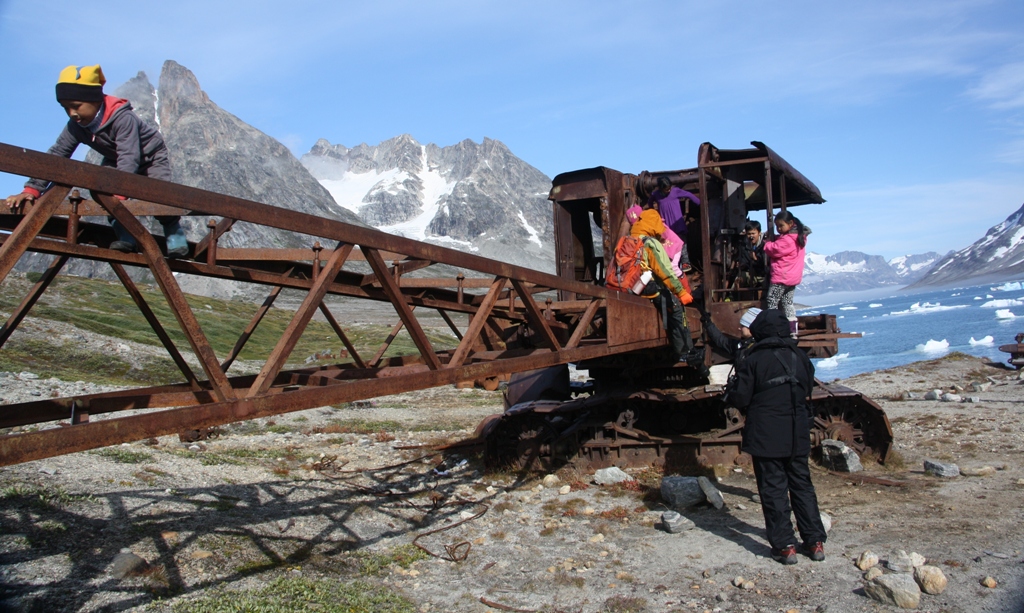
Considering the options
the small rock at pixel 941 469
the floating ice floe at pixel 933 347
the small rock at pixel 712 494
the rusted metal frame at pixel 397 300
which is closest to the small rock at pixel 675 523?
the small rock at pixel 712 494

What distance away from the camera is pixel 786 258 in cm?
868

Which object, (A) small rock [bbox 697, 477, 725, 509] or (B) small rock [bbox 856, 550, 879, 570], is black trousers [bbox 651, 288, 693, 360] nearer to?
(A) small rock [bbox 697, 477, 725, 509]

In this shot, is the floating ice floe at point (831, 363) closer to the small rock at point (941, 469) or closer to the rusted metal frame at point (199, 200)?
the small rock at point (941, 469)

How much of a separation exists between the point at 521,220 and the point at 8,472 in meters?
185

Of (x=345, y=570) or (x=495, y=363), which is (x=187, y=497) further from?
(x=495, y=363)

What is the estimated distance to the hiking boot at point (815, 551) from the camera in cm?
591

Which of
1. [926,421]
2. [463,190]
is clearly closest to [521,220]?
[463,190]

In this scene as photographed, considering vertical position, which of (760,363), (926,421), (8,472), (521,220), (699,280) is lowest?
(926,421)

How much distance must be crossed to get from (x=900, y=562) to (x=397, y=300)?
4209 mm

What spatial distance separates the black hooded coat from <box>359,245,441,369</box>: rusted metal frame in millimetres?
2879

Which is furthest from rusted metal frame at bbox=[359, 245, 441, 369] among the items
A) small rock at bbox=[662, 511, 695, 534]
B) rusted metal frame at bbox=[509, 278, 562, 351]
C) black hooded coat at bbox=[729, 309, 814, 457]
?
small rock at bbox=[662, 511, 695, 534]

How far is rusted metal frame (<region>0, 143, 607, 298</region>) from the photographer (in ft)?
10.4

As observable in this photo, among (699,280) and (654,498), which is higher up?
(699,280)

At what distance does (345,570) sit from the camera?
5.82 metres
